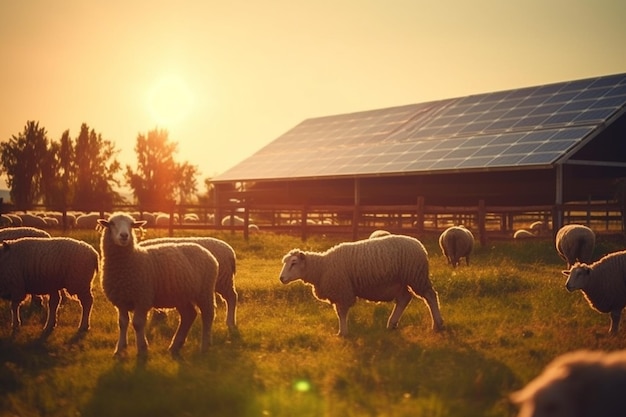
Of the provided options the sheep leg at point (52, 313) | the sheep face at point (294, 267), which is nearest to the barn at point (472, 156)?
the sheep face at point (294, 267)

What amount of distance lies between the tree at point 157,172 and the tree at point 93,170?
5.39 m

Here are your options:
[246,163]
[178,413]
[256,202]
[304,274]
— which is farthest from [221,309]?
[246,163]

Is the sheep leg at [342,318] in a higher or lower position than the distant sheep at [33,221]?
lower

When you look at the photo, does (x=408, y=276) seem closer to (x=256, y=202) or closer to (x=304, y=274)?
(x=304, y=274)

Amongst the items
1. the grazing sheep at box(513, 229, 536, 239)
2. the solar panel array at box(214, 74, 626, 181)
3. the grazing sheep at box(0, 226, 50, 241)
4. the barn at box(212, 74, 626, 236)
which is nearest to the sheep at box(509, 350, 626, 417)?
the grazing sheep at box(0, 226, 50, 241)

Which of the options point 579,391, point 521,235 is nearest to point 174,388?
point 579,391

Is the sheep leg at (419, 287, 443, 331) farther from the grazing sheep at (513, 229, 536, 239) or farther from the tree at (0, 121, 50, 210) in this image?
the tree at (0, 121, 50, 210)

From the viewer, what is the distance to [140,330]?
7.90 meters

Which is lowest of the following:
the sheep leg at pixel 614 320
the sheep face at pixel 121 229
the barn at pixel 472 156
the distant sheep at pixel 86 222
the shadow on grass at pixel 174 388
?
the shadow on grass at pixel 174 388

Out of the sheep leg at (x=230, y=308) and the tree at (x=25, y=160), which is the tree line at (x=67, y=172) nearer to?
the tree at (x=25, y=160)

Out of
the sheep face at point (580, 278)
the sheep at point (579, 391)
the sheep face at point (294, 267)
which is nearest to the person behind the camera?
the sheep at point (579, 391)

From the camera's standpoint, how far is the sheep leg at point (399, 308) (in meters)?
9.53

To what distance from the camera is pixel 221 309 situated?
11.1 metres

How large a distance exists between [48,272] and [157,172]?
61592 mm
